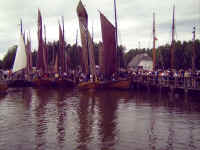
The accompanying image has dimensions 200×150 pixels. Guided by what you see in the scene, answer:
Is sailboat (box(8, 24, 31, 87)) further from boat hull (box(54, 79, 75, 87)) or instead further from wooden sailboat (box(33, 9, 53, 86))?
boat hull (box(54, 79, 75, 87))

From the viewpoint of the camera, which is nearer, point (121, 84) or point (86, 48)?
point (121, 84)

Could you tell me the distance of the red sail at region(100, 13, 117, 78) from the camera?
1252 inches

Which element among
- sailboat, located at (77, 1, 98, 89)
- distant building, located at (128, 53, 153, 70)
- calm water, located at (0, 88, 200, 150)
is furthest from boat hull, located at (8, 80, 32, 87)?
distant building, located at (128, 53, 153, 70)

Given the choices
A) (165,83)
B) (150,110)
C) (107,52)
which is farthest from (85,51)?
(150,110)

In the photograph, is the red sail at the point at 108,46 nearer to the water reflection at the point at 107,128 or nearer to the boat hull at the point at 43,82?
the boat hull at the point at 43,82

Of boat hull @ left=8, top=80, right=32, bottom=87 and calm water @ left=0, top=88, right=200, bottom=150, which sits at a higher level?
boat hull @ left=8, top=80, right=32, bottom=87

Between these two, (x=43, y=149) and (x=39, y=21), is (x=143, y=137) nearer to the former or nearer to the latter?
(x=43, y=149)

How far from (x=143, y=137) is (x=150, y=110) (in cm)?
690

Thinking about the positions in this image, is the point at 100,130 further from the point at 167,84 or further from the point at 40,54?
the point at 40,54

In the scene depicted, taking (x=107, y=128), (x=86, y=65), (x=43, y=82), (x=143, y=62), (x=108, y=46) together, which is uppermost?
(x=108, y=46)

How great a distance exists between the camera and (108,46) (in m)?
32.0

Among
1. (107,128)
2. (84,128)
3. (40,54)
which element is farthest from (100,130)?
(40,54)

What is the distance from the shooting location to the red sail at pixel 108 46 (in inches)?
1252

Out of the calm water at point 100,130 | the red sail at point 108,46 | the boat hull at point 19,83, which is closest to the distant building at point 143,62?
the boat hull at point 19,83
